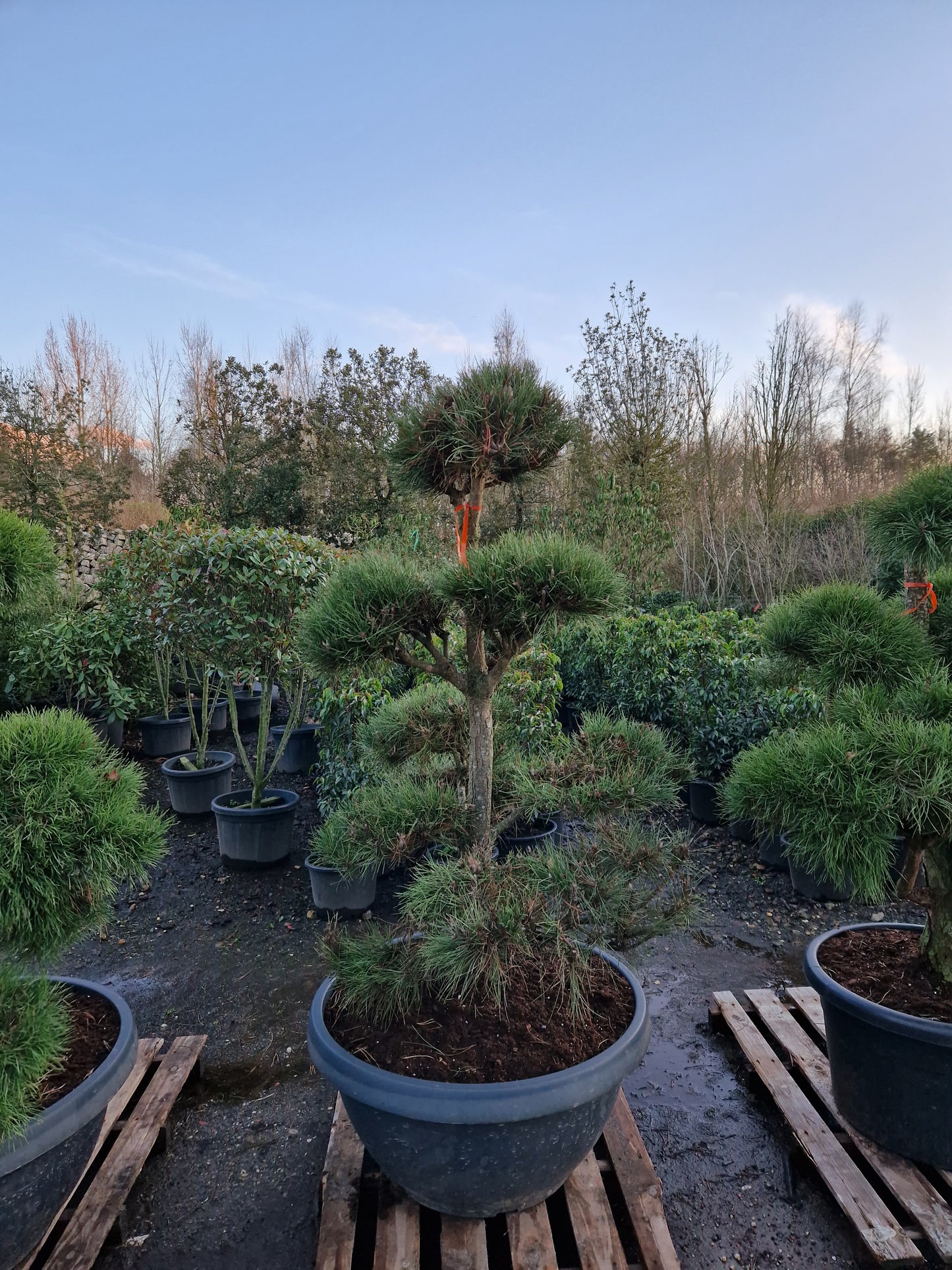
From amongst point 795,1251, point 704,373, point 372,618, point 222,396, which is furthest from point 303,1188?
point 222,396

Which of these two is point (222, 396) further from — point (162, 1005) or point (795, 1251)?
point (795, 1251)

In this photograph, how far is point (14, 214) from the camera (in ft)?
22.1

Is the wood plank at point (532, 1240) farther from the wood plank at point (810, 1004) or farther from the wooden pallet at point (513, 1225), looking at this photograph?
the wood plank at point (810, 1004)

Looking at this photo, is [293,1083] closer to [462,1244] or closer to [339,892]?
[462,1244]

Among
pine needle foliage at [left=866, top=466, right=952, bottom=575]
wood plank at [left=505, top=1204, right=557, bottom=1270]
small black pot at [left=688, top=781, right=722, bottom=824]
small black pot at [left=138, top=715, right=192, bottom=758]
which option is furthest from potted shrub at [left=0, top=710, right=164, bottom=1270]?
small black pot at [left=138, top=715, right=192, bottom=758]

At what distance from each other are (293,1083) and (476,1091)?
108 centimetres

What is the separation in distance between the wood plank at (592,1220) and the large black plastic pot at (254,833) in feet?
7.64

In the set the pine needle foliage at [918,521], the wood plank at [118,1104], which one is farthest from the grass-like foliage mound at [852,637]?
the wood plank at [118,1104]

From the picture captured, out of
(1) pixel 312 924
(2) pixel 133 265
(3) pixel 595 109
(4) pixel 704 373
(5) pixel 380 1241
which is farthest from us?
(4) pixel 704 373

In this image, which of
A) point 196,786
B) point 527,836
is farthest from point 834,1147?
point 196,786

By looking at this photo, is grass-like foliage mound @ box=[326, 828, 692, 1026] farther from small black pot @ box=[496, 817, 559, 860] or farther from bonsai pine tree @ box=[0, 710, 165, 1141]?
small black pot @ box=[496, 817, 559, 860]

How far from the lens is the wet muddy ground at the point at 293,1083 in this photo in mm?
1430

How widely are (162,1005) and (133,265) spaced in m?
10.1

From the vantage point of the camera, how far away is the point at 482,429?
171 cm
